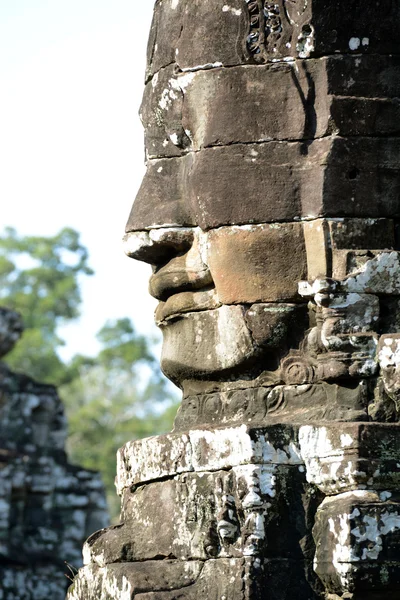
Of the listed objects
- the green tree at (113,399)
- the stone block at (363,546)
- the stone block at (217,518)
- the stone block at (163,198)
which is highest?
the green tree at (113,399)

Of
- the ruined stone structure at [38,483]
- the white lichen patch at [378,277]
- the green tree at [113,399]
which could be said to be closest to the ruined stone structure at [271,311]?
the white lichen patch at [378,277]

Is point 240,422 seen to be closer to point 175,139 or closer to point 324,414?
point 324,414

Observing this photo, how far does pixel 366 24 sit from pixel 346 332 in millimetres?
1509

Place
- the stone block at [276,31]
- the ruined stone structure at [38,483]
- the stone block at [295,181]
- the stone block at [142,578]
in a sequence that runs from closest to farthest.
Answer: the stone block at [142,578] → the stone block at [295,181] → the stone block at [276,31] → the ruined stone structure at [38,483]

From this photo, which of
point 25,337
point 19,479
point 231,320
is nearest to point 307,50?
point 231,320

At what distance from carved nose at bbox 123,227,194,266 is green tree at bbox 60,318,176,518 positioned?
119ft

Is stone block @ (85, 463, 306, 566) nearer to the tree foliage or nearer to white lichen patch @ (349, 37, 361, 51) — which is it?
white lichen patch @ (349, 37, 361, 51)

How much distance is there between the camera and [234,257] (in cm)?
772

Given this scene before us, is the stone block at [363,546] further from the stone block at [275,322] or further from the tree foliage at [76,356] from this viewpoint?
the tree foliage at [76,356]

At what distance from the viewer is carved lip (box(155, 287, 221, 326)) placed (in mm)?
7957

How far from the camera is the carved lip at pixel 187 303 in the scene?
7957 millimetres

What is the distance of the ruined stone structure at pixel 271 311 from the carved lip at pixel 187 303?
0.01 metres

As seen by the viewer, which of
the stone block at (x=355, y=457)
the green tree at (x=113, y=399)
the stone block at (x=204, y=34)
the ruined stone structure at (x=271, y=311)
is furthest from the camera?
the green tree at (x=113, y=399)

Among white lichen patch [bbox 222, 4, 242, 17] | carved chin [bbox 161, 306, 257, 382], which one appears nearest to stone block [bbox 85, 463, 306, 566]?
carved chin [bbox 161, 306, 257, 382]
